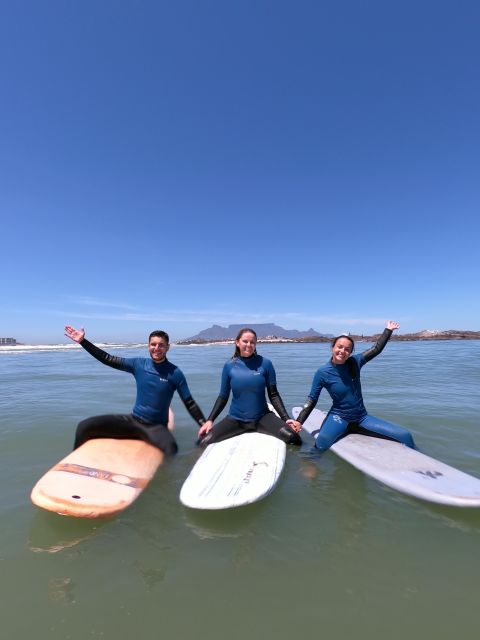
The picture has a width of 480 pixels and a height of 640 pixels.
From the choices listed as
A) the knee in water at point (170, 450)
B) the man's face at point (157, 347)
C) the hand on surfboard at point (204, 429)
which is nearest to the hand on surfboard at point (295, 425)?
the hand on surfboard at point (204, 429)

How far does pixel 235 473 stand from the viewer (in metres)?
3.91

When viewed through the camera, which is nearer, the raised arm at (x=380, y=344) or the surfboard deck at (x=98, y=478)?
the surfboard deck at (x=98, y=478)

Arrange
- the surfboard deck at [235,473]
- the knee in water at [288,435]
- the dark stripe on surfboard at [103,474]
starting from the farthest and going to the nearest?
the knee in water at [288,435], the dark stripe on surfboard at [103,474], the surfboard deck at [235,473]

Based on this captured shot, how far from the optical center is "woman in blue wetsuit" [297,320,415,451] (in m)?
5.12

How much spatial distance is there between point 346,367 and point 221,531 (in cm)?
303

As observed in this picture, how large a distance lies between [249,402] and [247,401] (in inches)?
1.4

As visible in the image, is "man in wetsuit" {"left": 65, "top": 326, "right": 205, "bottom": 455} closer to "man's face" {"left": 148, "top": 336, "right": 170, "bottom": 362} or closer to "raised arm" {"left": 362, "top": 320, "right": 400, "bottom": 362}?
"man's face" {"left": 148, "top": 336, "right": 170, "bottom": 362}

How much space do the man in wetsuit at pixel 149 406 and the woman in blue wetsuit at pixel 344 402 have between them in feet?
6.29

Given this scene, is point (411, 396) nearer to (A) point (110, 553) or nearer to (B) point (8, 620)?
(A) point (110, 553)

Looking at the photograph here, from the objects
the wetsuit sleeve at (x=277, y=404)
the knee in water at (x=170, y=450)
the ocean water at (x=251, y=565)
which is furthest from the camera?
the wetsuit sleeve at (x=277, y=404)

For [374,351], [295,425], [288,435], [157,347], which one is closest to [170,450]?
[157,347]

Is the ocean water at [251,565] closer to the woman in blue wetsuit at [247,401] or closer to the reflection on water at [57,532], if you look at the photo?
the reflection on water at [57,532]

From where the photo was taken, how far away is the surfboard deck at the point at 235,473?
11.1 feet

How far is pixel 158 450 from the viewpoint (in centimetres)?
469
